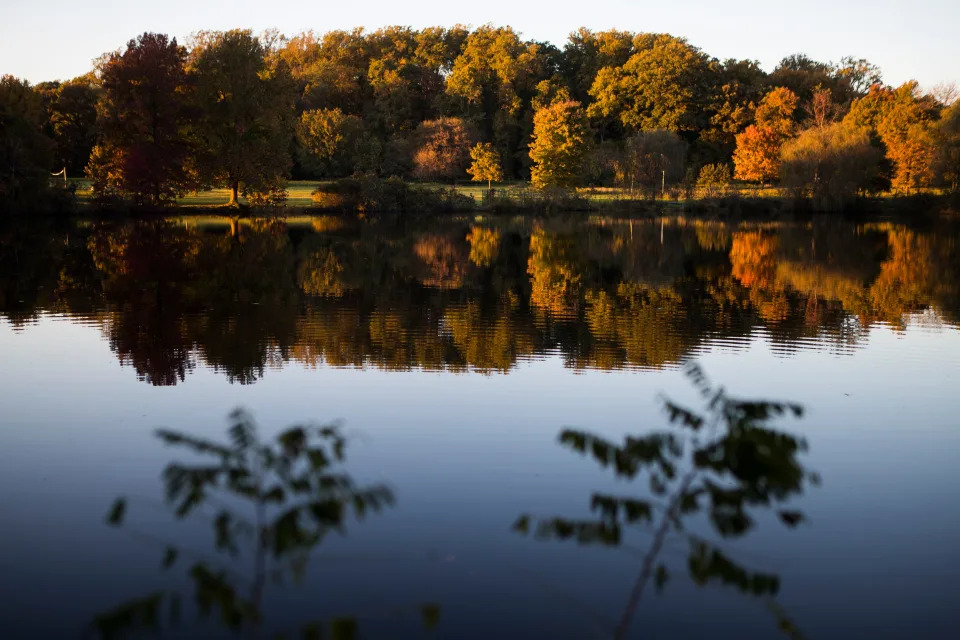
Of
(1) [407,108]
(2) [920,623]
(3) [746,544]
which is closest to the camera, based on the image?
(2) [920,623]

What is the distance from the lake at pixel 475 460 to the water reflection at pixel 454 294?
17cm

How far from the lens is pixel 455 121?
80938 millimetres

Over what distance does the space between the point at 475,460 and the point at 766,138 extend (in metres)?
70.8

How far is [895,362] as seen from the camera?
1527 centimetres

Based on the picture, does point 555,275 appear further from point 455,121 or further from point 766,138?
point 455,121

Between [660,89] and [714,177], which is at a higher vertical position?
[660,89]

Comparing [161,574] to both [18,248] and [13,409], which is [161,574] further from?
[18,248]

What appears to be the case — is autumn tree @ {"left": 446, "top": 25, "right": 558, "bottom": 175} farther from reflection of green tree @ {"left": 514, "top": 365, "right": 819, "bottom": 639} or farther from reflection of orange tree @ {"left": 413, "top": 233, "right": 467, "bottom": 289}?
reflection of green tree @ {"left": 514, "top": 365, "right": 819, "bottom": 639}

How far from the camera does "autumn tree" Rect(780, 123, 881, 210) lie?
63188 millimetres

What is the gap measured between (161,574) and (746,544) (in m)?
4.77

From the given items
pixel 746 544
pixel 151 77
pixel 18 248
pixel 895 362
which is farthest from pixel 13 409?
pixel 151 77

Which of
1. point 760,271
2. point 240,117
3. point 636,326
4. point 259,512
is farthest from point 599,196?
point 259,512

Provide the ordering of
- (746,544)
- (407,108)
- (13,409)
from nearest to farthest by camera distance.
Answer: (746,544) < (13,409) < (407,108)

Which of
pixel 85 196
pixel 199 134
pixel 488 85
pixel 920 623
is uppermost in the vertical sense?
pixel 488 85
